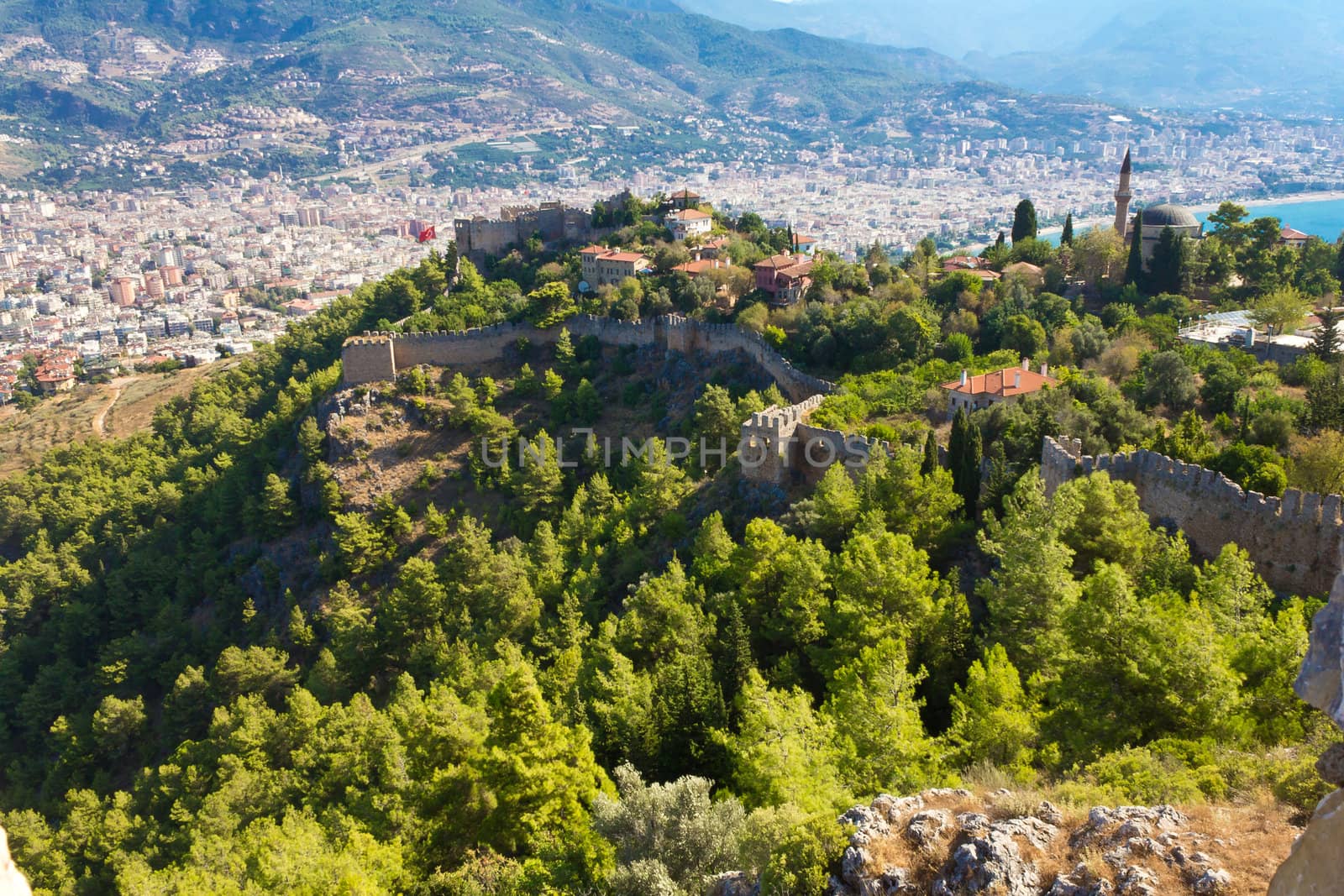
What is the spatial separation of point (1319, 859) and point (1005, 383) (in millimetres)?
26303

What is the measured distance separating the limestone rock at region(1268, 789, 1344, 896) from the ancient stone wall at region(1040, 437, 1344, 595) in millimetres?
15917

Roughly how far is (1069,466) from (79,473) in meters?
56.1

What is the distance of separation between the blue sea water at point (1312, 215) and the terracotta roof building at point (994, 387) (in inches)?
3309

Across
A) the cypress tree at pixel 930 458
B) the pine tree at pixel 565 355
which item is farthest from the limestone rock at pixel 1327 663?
the pine tree at pixel 565 355

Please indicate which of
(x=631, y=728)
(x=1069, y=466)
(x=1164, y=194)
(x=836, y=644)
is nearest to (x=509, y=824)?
(x=631, y=728)

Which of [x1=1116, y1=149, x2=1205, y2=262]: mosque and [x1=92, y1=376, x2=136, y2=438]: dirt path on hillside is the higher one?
[x1=1116, y1=149, x2=1205, y2=262]: mosque

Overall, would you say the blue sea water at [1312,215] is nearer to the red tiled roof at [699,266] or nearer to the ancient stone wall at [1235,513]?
the red tiled roof at [699,266]

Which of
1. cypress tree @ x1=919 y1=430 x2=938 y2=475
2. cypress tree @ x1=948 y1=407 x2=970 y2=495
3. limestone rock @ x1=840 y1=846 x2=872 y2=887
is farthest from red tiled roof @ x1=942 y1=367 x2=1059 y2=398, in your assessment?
limestone rock @ x1=840 y1=846 x2=872 y2=887

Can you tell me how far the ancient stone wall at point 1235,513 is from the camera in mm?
19641

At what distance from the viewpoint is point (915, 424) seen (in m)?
31.3

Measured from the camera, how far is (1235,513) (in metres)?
20.8

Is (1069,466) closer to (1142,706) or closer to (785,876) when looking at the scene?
(1142,706)

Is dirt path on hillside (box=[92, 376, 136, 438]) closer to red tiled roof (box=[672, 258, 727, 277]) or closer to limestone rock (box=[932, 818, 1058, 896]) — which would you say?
red tiled roof (box=[672, 258, 727, 277])

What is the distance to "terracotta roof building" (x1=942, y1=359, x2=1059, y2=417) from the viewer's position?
29.9m
